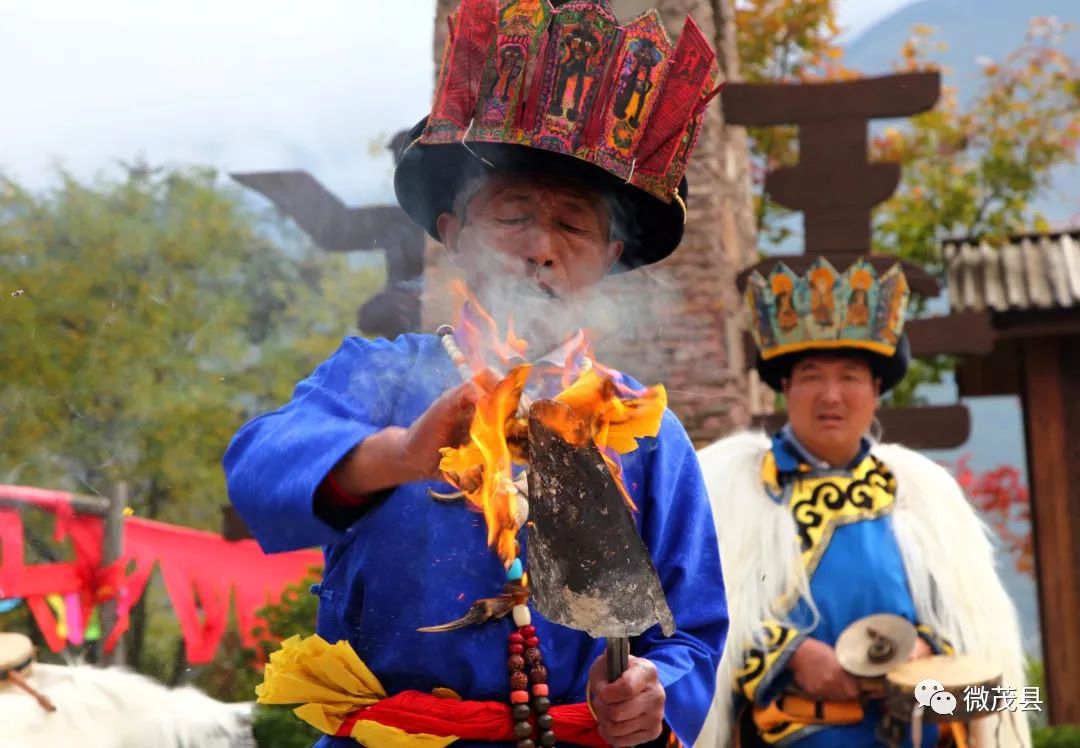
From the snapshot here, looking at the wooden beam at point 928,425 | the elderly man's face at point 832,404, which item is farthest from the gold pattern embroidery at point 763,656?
the wooden beam at point 928,425

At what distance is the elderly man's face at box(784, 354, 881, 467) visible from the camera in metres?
4.58

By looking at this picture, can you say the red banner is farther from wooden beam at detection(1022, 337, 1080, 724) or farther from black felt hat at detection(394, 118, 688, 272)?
wooden beam at detection(1022, 337, 1080, 724)

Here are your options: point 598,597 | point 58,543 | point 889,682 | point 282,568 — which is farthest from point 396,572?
point 282,568

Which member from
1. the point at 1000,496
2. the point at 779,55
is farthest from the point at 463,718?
the point at 1000,496

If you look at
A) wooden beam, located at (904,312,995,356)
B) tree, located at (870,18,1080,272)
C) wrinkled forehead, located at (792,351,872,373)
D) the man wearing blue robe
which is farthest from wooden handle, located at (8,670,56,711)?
tree, located at (870,18,1080,272)

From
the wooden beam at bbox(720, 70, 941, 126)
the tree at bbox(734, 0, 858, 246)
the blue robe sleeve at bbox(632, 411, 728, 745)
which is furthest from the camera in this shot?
the tree at bbox(734, 0, 858, 246)

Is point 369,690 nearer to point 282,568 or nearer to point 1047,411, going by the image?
point 282,568

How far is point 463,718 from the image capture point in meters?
2.15

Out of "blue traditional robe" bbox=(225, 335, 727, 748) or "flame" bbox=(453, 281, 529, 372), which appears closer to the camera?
"flame" bbox=(453, 281, 529, 372)

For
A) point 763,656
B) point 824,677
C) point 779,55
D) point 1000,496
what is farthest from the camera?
point 1000,496

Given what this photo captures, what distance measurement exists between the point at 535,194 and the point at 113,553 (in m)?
2.39

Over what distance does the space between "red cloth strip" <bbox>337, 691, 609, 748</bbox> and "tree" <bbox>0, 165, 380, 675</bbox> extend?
0.81 metres

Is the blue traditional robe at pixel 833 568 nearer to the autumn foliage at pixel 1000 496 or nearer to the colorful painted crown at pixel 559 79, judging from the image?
the colorful painted crown at pixel 559 79

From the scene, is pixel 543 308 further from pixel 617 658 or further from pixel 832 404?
pixel 832 404
